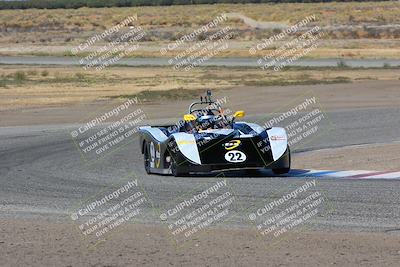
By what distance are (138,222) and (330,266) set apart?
131 inches

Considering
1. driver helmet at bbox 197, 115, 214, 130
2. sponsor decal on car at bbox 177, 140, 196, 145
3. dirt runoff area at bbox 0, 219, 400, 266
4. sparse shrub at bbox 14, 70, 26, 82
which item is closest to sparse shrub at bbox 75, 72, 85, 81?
sparse shrub at bbox 14, 70, 26, 82

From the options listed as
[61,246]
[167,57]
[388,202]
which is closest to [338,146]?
[388,202]

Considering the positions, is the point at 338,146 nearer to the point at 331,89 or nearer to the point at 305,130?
the point at 305,130

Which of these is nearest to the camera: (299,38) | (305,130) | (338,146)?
(338,146)

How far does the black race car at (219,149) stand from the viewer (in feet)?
53.8

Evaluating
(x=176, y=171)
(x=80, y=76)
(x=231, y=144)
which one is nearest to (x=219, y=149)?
(x=231, y=144)

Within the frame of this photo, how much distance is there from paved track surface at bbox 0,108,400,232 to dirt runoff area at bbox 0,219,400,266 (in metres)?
0.70

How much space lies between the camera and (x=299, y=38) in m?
72.1

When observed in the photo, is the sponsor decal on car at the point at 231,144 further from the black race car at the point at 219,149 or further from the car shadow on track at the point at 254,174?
the car shadow on track at the point at 254,174

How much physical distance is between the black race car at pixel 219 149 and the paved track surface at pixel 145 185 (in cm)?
23

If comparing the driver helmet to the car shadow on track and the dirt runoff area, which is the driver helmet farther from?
the dirt runoff area

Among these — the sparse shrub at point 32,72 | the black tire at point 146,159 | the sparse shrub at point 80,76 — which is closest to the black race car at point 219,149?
the black tire at point 146,159

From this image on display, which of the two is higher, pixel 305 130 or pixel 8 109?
pixel 8 109

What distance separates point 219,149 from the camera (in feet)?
53.8
